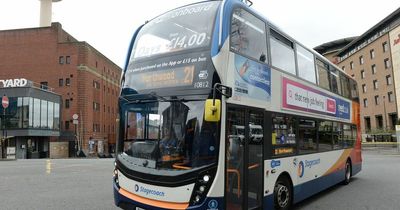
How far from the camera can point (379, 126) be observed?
6912 centimetres

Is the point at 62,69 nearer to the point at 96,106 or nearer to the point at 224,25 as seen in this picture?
the point at 96,106

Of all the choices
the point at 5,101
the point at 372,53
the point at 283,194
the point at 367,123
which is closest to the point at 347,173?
Answer: the point at 283,194

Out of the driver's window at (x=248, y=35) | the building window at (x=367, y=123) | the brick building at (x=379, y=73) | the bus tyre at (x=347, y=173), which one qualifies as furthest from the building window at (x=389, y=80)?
the driver's window at (x=248, y=35)

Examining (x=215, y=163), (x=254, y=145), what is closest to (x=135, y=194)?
(x=215, y=163)

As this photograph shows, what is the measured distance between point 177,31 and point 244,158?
2602mm

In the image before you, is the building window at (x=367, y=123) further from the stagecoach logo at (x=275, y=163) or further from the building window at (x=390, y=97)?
the stagecoach logo at (x=275, y=163)

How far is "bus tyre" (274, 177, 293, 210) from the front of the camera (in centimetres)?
780

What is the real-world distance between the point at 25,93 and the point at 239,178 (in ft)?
159

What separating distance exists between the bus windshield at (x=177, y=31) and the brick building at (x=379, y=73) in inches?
2142

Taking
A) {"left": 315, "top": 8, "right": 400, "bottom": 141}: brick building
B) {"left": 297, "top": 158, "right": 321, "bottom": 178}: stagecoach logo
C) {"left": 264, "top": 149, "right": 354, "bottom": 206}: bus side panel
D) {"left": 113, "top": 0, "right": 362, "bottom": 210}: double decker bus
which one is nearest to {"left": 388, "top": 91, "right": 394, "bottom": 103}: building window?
{"left": 315, "top": 8, "right": 400, "bottom": 141}: brick building

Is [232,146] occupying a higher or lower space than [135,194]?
higher

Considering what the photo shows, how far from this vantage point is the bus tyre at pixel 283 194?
7.80m

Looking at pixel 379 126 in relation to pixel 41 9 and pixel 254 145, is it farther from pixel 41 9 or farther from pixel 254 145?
pixel 254 145

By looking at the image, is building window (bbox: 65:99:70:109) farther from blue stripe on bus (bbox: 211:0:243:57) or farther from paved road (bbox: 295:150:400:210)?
blue stripe on bus (bbox: 211:0:243:57)
